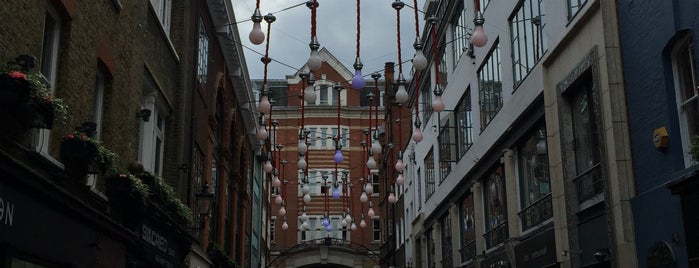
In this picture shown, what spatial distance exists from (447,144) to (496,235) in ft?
25.1

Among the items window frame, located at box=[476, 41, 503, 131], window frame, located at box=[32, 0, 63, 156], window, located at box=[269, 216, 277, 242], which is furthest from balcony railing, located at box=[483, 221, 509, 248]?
window, located at box=[269, 216, 277, 242]

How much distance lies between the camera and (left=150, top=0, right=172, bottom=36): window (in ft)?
60.7

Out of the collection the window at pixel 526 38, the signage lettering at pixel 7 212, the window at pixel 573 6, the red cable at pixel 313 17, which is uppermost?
the window at pixel 526 38


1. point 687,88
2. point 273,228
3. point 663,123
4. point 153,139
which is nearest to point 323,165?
point 273,228

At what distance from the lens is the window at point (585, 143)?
15.5 m

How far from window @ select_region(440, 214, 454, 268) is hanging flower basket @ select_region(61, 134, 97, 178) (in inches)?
874

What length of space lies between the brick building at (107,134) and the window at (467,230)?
8.94 meters

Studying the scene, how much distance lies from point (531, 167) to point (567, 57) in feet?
13.8

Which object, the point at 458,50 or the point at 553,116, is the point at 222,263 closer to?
the point at 458,50

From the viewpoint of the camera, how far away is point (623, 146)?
1397 centimetres

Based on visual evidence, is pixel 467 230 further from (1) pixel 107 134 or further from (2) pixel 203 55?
(1) pixel 107 134

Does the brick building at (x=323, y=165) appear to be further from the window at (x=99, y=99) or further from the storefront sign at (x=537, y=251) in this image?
the window at (x=99, y=99)

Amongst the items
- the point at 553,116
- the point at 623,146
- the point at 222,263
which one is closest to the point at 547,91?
the point at 553,116

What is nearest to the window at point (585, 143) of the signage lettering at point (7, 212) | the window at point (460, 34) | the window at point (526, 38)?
the window at point (526, 38)
